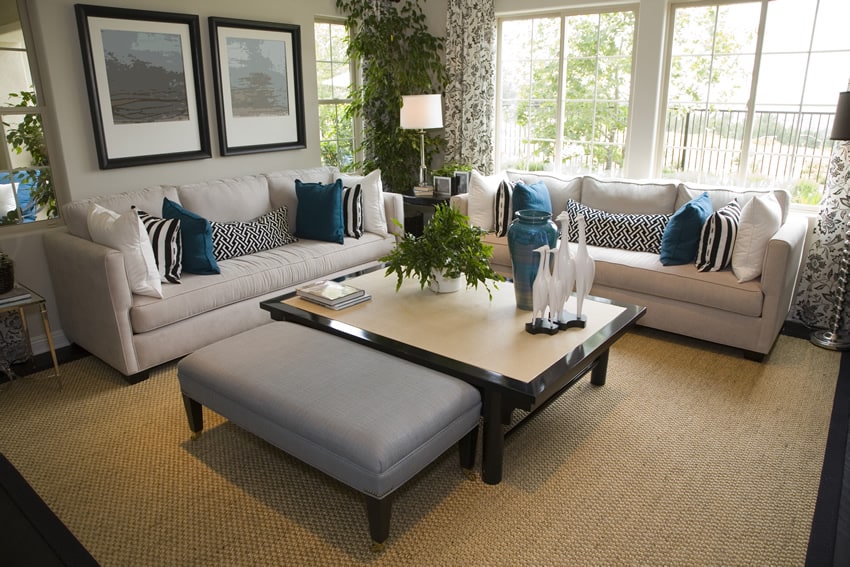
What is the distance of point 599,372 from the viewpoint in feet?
10.6

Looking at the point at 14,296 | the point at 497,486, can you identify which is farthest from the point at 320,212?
the point at 497,486

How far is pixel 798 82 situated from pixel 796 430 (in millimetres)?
2424

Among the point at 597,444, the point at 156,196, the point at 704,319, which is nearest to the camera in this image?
the point at 597,444

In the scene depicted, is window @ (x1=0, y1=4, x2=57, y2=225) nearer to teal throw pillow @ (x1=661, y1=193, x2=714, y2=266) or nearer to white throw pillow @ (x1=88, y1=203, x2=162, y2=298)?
Result: white throw pillow @ (x1=88, y1=203, x2=162, y2=298)

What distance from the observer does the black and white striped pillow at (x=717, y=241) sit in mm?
3566

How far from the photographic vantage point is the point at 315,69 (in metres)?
5.17

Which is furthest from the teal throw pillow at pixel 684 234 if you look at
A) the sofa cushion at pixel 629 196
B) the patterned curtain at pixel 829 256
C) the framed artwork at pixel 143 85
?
the framed artwork at pixel 143 85

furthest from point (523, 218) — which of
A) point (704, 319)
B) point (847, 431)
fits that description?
point (847, 431)

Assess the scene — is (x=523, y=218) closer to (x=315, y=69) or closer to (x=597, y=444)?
(x=597, y=444)

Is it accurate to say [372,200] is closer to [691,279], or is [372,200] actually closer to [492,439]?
[691,279]

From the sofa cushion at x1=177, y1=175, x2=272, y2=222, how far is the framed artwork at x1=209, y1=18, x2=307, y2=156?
393mm

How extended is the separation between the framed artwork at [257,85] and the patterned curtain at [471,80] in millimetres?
1328

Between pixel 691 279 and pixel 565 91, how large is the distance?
2.16 meters

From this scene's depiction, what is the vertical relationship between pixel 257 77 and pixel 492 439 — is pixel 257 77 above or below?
above
